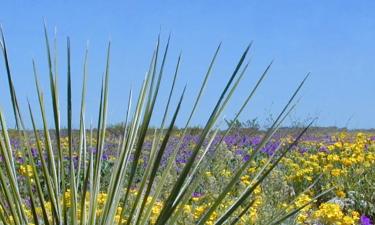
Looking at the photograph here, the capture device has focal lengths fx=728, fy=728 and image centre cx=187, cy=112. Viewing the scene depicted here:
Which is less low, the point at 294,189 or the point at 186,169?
the point at 294,189

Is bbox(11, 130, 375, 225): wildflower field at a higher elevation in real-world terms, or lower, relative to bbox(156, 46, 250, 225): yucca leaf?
higher

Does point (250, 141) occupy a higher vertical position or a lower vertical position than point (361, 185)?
higher

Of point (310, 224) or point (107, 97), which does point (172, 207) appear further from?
point (310, 224)

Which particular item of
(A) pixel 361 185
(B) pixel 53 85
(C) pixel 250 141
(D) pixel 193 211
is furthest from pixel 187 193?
(C) pixel 250 141

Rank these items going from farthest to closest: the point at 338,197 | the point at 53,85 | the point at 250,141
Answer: the point at 250,141 → the point at 338,197 → the point at 53,85

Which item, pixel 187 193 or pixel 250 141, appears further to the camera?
pixel 250 141

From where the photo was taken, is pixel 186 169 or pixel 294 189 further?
pixel 294 189

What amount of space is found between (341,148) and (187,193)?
7.94 metres

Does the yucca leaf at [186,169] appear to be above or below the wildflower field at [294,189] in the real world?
below

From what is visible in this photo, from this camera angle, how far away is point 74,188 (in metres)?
A: 1.98

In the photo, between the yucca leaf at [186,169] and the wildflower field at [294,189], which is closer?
the yucca leaf at [186,169]

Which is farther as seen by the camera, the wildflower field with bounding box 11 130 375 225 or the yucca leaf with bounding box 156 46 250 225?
the wildflower field with bounding box 11 130 375 225

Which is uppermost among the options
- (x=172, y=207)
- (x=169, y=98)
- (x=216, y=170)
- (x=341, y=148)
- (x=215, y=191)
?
(x=341, y=148)

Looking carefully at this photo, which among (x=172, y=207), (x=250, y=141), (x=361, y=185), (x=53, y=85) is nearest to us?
(x=172, y=207)
